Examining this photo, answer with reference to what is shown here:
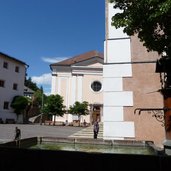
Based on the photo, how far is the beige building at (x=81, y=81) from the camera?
50.0m

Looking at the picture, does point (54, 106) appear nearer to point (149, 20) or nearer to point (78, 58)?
point (78, 58)

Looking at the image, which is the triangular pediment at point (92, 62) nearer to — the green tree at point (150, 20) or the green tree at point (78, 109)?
the green tree at point (78, 109)

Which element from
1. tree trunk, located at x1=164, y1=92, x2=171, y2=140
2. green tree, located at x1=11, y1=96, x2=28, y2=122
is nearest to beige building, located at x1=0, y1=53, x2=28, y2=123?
green tree, located at x1=11, y1=96, x2=28, y2=122

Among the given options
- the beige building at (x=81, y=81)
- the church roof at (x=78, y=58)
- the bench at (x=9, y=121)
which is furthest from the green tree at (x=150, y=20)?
the church roof at (x=78, y=58)

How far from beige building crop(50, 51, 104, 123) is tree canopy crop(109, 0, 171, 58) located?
41392 millimetres

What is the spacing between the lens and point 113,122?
15.1 meters

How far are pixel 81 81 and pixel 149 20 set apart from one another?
43259 millimetres

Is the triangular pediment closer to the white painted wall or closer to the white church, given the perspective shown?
the white church

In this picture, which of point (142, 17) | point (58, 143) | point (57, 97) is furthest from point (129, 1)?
point (57, 97)

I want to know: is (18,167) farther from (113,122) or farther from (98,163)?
(113,122)

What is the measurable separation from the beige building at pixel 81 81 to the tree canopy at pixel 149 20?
136 feet

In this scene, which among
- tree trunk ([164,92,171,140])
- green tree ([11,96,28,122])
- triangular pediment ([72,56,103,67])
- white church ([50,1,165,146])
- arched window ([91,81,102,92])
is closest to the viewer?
tree trunk ([164,92,171,140])

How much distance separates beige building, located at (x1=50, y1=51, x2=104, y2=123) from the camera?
164 ft

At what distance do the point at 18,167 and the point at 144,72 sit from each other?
11069 millimetres
